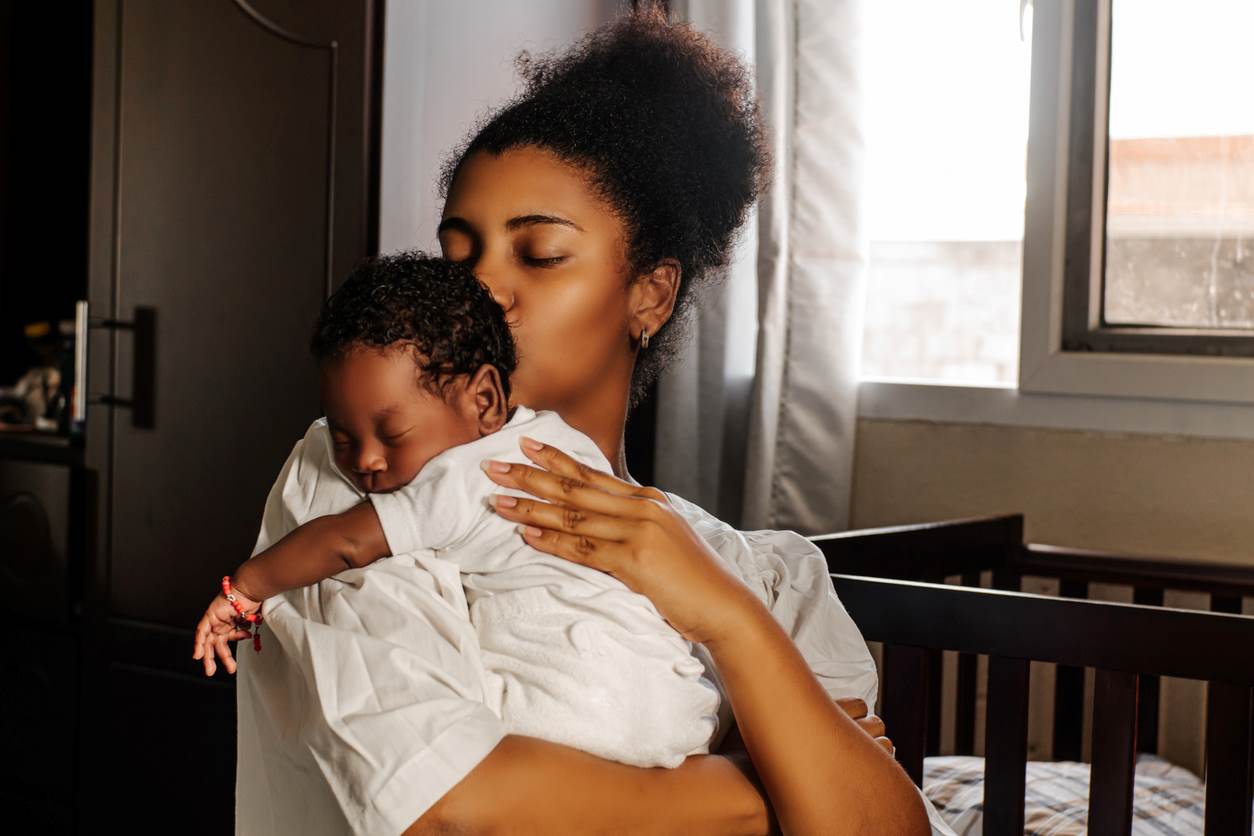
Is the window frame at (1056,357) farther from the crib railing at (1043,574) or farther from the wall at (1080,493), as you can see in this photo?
the crib railing at (1043,574)

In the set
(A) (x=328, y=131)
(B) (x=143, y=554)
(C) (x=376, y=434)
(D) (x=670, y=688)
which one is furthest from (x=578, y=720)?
(B) (x=143, y=554)

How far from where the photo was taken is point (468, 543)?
3.08ft

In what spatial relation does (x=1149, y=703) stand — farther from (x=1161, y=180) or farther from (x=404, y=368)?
(x=404, y=368)

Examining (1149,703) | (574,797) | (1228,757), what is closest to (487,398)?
(574,797)

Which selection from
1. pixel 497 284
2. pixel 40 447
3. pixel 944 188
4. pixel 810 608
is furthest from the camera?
pixel 40 447

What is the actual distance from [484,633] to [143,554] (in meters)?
1.83

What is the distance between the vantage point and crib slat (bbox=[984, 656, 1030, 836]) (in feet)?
4.22

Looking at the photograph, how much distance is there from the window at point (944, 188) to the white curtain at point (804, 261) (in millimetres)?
58

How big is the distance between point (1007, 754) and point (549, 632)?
1.97 feet

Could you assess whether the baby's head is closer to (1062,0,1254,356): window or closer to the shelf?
(1062,0,1254,356): window

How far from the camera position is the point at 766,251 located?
2473mm

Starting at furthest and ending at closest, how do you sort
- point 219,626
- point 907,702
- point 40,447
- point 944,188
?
point 40,447
point 944,188
point 907,702
point 219,626

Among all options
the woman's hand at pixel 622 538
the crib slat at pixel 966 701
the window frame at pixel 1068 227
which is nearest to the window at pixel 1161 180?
the window frame at pixel 1068 227

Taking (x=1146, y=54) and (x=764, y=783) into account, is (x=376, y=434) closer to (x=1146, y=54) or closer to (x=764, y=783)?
(x=764, y=783)
